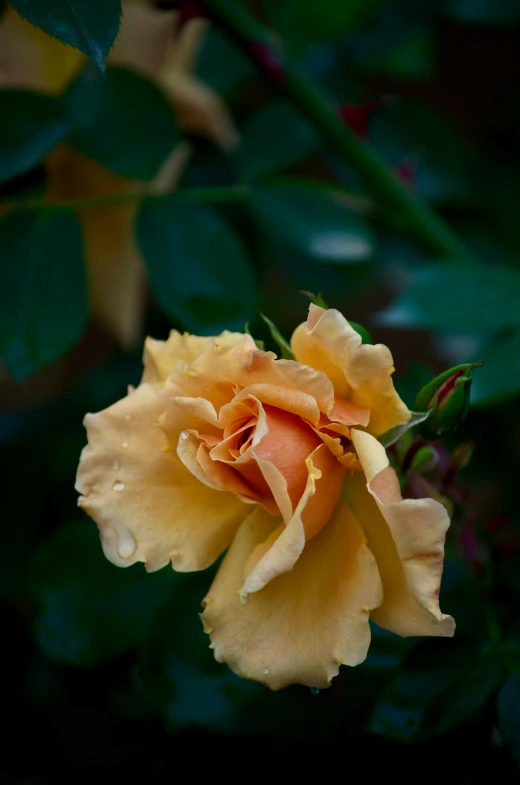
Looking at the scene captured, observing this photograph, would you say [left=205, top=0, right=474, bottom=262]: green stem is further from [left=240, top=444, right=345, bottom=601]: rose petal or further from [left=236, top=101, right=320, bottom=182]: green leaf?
[left=240, top=444, right=345, bottom=601]: rose petal

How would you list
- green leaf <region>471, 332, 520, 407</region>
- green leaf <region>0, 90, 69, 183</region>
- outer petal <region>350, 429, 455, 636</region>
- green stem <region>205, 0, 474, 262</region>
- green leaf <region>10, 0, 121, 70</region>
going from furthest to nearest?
green stem <region>205, 0, 474, 262</region> < green leaf <region>0, 90, 69, 183</region> < green leaf <region>471, 332, 520, 407</region> < green leaf <region>10, 0, 121, 70</region> < outer petal <region>350, 429, 455, 636</region>

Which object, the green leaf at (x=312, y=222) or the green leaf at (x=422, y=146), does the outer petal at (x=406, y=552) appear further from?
the green leaf at (x=422, y=146)

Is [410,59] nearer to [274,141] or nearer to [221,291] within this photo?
[274,141]

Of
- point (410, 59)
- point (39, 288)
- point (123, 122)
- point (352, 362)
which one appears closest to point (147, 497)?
point (352, 362)

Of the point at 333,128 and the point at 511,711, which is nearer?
the point at 511,711

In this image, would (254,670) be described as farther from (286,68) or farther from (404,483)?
(286,68)

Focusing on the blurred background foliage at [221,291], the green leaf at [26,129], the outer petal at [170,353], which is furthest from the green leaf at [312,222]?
the outer petal at [170,353]

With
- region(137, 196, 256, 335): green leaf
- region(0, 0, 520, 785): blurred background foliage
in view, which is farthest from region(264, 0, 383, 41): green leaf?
region(137, 196, 256, 335): green leaf
